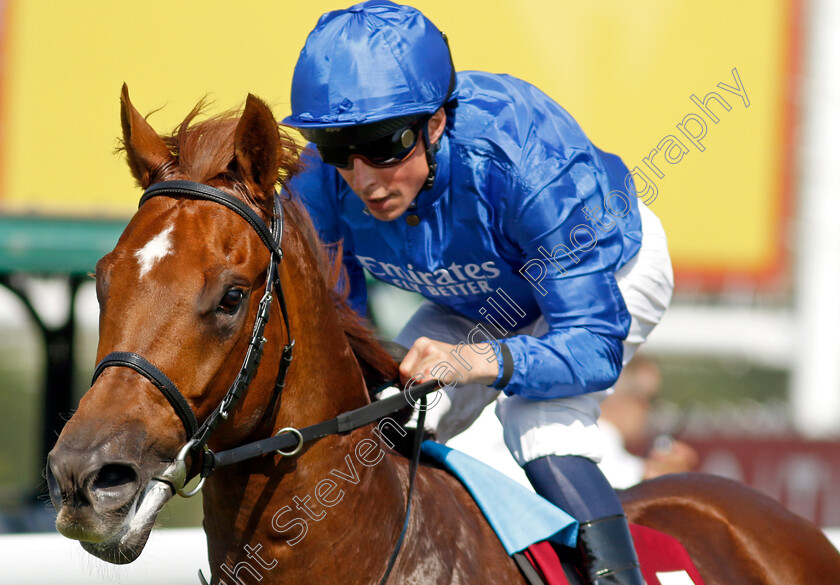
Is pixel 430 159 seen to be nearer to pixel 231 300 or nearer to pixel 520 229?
pixel 520 229

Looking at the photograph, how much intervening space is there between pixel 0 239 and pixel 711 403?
39.9ft

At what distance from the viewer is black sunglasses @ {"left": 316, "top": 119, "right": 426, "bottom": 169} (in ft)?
6.89

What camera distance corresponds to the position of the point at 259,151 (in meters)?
1.84

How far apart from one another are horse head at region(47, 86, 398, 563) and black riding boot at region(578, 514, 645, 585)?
816mm

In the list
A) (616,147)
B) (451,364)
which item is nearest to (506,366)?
(451,364)

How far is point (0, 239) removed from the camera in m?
4.87

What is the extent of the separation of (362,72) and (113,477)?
1022 mm

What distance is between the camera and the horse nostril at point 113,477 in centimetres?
153

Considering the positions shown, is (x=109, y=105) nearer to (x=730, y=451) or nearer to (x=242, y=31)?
(x=242, y=31)

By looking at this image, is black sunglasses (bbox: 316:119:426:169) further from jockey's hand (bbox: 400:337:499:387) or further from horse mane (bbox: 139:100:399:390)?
jockey's hand (bbox: 400:337:499:387)

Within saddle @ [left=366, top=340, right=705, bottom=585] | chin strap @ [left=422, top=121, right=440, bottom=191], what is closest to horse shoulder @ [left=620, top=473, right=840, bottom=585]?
saddle @ [left=366, top=340, right=705, bottom=585]

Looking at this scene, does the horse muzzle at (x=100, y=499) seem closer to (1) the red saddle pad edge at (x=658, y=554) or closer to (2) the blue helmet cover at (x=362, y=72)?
(2) the blue helmet cover at (x=362, y=72)

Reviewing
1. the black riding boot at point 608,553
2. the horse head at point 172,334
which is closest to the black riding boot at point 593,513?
the black riding boot at point 608,553

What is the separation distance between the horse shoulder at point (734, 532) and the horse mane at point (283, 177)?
1.07 m
